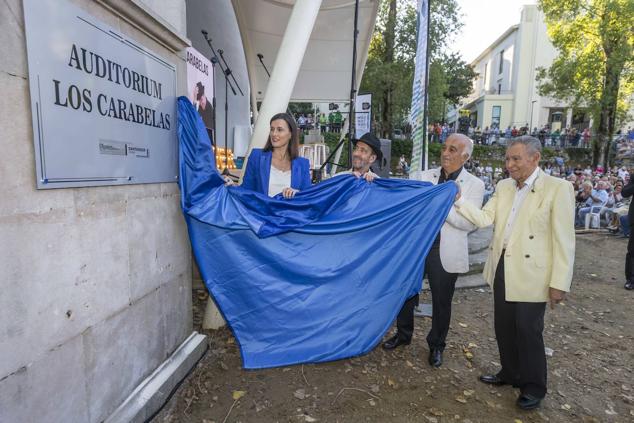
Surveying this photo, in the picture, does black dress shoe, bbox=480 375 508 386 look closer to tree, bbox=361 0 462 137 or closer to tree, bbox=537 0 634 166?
tree, bbox=361 0 462 137

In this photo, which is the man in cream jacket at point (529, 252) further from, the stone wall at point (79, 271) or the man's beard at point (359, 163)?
the stone wall at point (79, 271)

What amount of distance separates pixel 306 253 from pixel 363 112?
817 centimetres

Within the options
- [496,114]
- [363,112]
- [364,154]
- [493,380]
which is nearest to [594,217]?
[363,112]

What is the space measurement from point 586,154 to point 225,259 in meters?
29.7

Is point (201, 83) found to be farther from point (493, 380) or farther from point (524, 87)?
point (524, 87)

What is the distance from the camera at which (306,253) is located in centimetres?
299

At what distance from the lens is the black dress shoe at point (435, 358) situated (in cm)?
343

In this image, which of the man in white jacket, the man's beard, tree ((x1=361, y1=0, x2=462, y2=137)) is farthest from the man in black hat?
tree ((x1=361, y1=0, x2=462, y2=137))

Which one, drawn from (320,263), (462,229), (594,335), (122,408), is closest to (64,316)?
(122,408)

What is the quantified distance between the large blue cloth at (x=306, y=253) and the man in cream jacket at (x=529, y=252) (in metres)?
0.47

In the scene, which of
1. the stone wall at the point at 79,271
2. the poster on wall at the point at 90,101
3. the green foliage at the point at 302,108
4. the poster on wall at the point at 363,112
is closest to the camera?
the stone wall at the point at 79,271

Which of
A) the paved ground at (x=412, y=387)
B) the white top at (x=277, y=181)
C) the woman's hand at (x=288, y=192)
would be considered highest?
the white top at (x=277, y=181)

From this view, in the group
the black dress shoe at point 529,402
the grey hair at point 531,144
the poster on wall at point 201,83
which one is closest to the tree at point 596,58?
the poster on wall at point 201,83

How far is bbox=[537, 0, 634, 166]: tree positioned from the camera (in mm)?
19484
